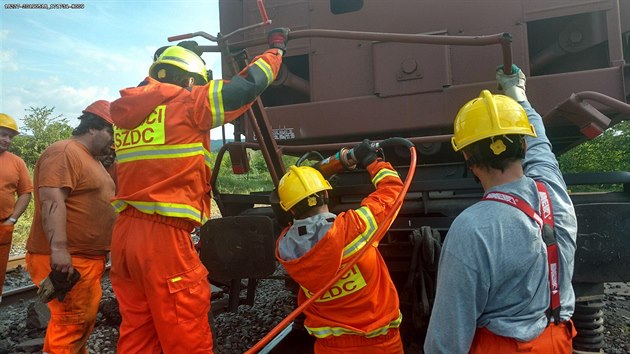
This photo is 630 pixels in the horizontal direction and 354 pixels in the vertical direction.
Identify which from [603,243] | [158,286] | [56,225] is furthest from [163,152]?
[603,243]

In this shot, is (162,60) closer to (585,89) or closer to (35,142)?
(585,89)

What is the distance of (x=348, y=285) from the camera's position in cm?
210

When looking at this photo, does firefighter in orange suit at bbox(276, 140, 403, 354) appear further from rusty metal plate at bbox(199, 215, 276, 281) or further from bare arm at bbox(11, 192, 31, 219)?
bare arm at bbox(11, 192, 31, 219)

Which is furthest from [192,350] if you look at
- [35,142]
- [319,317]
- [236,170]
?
[35,142]

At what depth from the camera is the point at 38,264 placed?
9.85 feet

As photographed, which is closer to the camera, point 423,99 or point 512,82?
point 512,82

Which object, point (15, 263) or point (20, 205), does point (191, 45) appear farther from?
point (15, 263)

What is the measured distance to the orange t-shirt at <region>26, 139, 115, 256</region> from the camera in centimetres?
279

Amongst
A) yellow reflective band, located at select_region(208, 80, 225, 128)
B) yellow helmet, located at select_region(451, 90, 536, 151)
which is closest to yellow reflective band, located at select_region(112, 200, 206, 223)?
yellow reflective band, located at select_region(208, 80, 225, 128)

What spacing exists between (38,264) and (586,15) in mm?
4256

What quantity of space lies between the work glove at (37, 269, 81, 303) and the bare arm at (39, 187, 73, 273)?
0.04 m

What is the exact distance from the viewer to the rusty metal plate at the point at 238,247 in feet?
9.46

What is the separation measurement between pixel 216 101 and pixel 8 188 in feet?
13.1

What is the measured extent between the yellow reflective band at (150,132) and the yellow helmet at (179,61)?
0.32 meters
